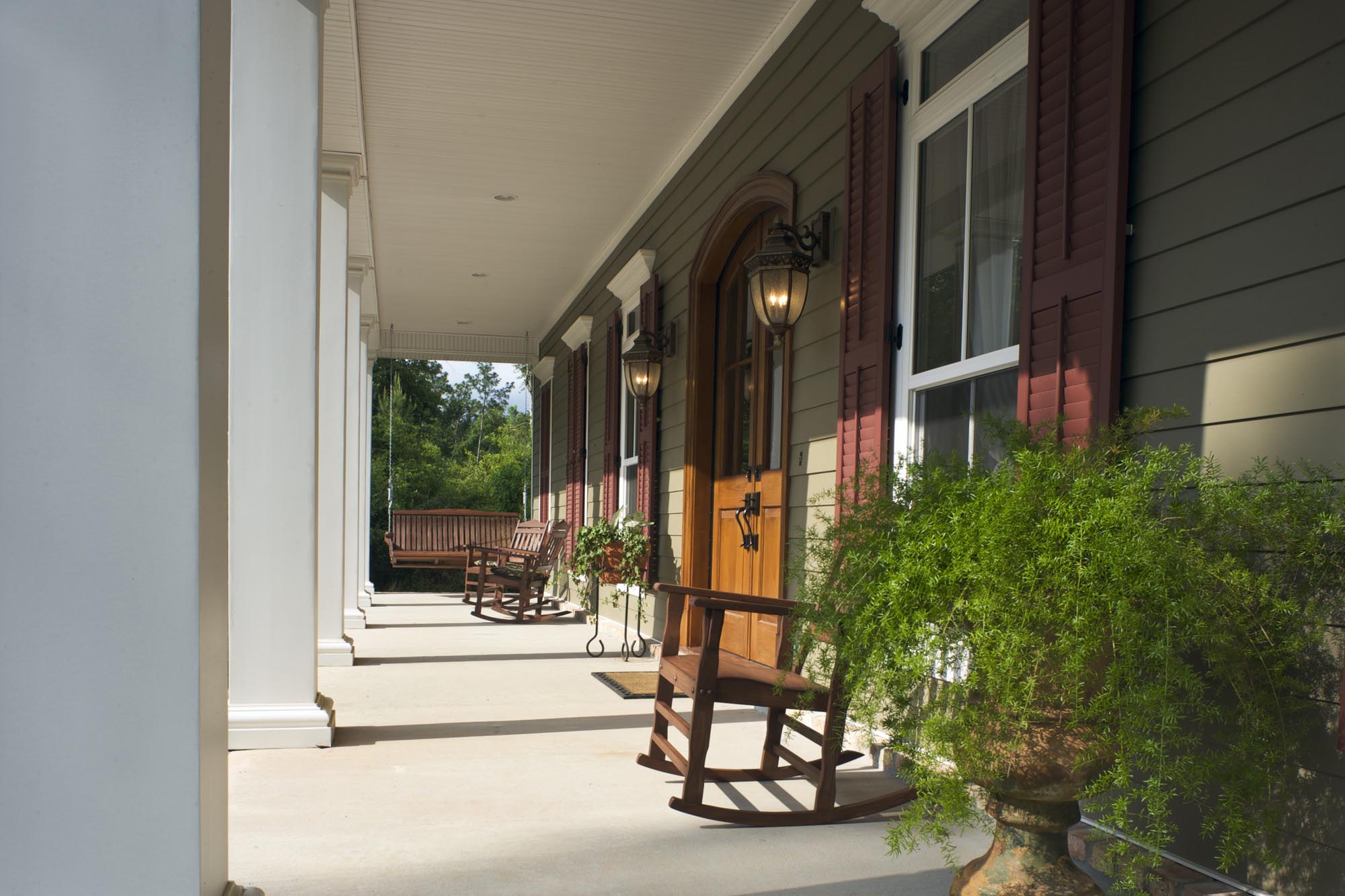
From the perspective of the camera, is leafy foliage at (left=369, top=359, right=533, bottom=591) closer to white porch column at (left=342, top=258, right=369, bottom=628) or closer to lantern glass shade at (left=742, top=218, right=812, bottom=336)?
white porch column at (left=342, top=258, right=369, bottom=628)

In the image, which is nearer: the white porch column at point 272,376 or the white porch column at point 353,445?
the white porch column at point 272,376

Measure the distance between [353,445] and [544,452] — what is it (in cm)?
537

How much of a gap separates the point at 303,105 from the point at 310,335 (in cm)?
80

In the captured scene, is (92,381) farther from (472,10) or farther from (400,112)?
(400,112)

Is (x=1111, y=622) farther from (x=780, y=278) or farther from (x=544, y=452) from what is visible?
(x=544, y=452)

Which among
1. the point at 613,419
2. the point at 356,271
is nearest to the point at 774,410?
the point at 613,419

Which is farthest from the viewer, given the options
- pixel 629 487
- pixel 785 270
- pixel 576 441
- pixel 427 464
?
pixel 427 464

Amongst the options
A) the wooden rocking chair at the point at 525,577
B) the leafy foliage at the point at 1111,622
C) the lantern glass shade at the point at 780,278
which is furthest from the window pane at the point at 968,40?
the wooden rocking chair at the point at 525,577

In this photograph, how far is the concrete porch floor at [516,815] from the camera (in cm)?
225

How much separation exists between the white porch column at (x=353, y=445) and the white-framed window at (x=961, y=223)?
438 cm

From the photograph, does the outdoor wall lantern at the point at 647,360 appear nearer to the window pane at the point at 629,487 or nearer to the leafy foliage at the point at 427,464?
the window pane at the point at 629,487

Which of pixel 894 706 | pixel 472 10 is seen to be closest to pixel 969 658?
pixel 894 706

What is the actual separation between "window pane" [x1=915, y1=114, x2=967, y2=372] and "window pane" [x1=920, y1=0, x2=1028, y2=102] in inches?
7.3

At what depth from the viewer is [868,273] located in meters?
3.68
